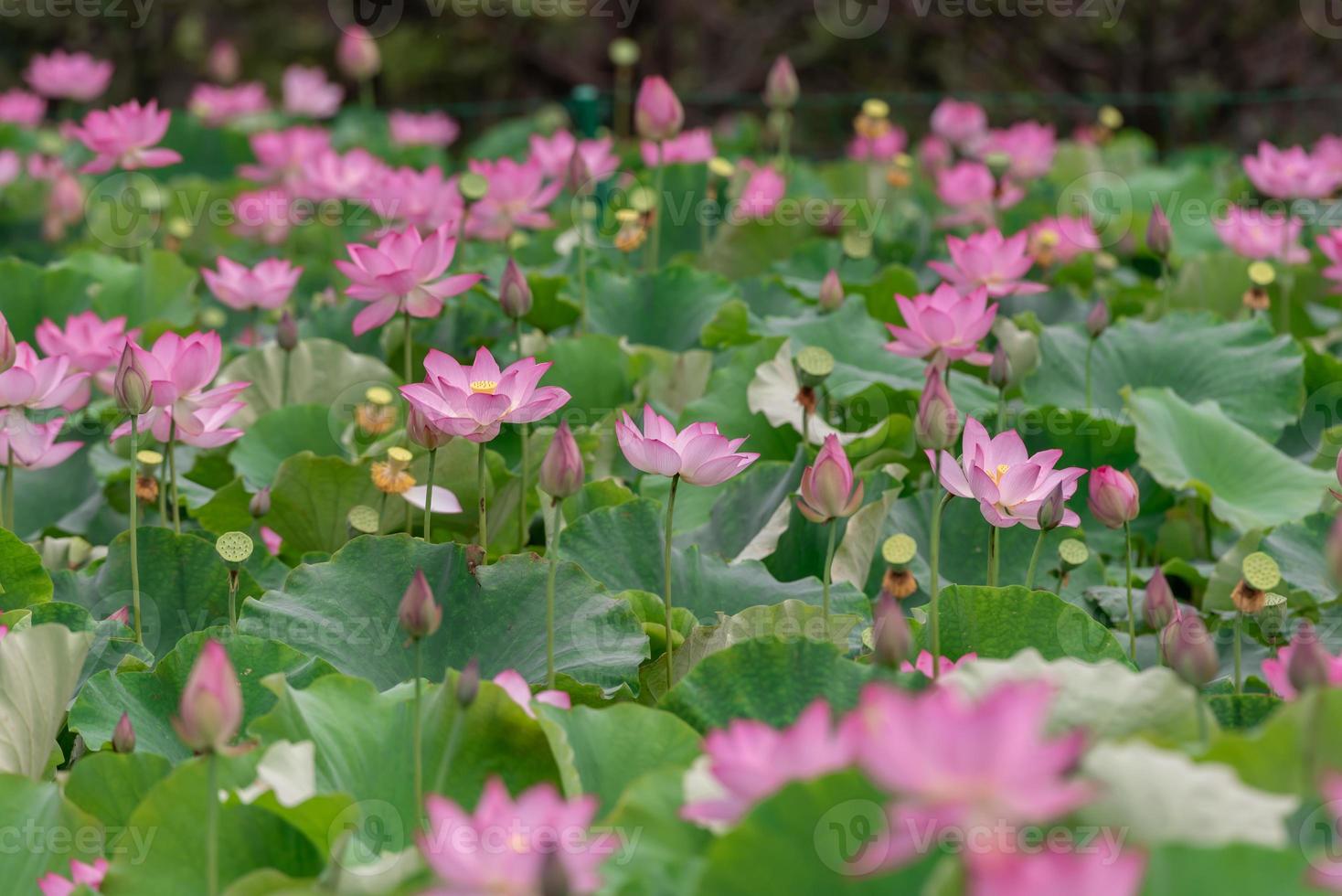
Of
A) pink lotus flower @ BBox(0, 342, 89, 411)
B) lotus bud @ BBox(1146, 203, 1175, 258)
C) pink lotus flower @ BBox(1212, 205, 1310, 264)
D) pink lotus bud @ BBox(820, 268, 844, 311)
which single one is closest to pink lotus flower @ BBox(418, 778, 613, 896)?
pink lotus flower @ BBox(0, 342, 89, 411)

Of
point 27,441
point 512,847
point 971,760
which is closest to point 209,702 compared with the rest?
point 512,847

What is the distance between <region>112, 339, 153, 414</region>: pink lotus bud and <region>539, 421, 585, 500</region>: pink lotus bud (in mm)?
403

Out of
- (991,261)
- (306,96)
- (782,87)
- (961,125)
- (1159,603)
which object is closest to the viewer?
(1159,603)

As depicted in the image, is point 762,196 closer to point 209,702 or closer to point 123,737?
point 123,737

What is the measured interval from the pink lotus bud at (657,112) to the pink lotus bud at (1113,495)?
108 cm

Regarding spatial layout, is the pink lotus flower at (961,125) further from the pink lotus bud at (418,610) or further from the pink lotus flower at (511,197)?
the pink lotus bud at (418,610)

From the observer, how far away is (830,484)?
47.9 inches

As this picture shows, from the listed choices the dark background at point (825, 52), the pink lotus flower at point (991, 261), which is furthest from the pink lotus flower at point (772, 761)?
the dark background at point (825, 52)

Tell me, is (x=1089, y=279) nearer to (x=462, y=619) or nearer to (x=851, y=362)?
(x=851, y=362)

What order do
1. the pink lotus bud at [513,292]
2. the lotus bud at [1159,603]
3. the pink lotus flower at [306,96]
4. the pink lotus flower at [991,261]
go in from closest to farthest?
1. the lotus bud at [1159,603]
2. the pink lotus bud at [513,292]
3. the pink lotus flower at [991,261]
4. the pink lotus flower at [306,96]

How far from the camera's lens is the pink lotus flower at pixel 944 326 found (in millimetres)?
1567

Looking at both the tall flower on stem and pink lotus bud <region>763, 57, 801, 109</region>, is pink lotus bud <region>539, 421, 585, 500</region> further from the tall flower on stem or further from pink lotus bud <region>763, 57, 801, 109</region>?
pink lotus bud <region>763, 57, 801, 109</region>

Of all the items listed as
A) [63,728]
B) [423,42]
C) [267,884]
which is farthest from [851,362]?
[423,42]

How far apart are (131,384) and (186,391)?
0.14 metres
